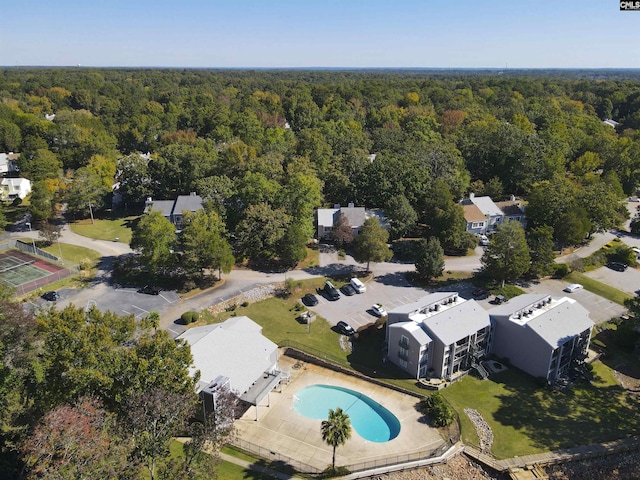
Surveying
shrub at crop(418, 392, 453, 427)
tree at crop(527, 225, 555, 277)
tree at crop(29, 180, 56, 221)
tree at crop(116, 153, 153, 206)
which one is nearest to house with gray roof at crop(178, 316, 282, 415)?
shrub at crop(418, 392, 453, 427)

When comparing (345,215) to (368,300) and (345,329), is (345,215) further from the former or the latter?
(345,329)

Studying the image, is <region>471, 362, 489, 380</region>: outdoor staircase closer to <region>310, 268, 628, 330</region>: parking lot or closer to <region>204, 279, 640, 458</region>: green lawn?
<region>204, 279, 640, 458</region>: green lawn

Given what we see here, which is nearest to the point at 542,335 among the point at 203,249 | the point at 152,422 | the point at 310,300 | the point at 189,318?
the point at 310,300

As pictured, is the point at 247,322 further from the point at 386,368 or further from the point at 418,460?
the point at 418,460

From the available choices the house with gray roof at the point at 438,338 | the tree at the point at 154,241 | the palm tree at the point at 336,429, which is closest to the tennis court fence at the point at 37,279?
the tree at the point at 154,241

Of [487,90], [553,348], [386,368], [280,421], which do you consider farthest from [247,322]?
[487,90]
